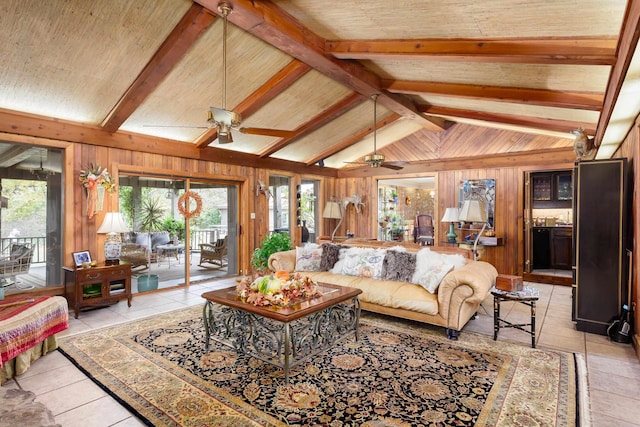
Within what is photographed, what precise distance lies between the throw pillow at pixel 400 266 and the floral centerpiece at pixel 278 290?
3.96 feet

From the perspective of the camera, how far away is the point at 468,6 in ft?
7.84

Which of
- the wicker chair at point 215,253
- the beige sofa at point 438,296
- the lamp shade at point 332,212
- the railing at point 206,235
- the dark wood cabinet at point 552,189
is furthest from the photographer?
the dark wood cabinet at point 552,189

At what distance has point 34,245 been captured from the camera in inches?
171

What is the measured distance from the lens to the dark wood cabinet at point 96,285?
4.12 m

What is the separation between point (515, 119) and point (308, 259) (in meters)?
3.73

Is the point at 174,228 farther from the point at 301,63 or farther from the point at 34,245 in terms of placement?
the point at 301,63

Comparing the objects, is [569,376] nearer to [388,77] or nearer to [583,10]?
[583,10]

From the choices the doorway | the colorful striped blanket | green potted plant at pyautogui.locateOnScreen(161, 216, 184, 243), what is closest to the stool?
the colorful striped blanket

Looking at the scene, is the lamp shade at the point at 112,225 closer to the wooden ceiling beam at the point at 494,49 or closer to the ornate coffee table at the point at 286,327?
the ornate coffee table at the point at 286,327

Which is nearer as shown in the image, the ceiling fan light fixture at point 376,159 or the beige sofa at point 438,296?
the beige sofa at point 438,296

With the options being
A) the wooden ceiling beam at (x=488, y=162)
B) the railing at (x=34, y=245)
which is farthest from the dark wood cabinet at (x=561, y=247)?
the railing at (x=34, y=245)

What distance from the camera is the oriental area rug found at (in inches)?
82.9

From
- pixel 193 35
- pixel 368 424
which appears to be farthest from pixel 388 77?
pixel 368 424

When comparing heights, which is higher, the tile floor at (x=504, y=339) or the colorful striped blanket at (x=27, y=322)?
the colorful striped blanket at (x=27, y=322)
